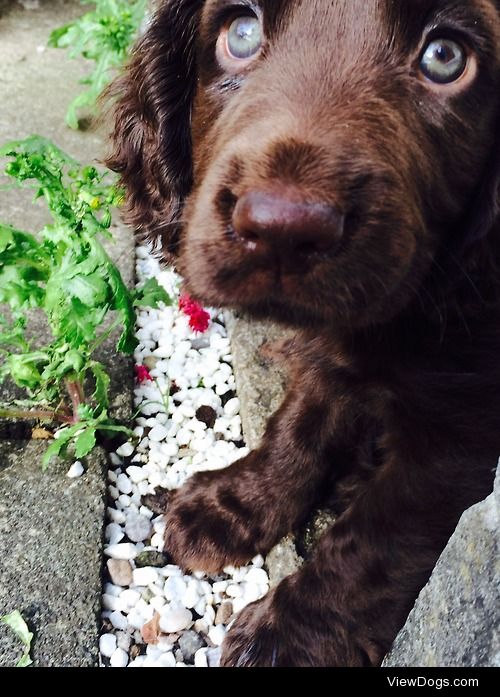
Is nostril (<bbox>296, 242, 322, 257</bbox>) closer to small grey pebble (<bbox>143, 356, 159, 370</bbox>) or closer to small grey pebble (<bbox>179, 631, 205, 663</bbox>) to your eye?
small grey pebble (<bbox>179, 631, 205, 663</bbox>)

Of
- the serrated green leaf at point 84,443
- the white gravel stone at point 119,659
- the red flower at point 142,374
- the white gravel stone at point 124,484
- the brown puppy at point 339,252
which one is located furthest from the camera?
the red flower at point 142,374

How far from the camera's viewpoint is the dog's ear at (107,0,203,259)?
1.84 m

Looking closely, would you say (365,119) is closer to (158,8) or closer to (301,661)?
(158,8)

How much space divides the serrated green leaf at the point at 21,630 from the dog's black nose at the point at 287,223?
101 centimetres

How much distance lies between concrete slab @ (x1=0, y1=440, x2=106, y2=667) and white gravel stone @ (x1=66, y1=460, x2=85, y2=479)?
13 millimetres

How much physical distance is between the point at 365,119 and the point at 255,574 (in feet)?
3.86

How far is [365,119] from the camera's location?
1.37m

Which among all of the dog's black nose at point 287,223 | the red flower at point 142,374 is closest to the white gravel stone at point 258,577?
the red flower at point 142,374

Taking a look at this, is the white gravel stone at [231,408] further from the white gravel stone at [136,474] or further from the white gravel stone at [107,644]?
the white gravel stone at [107,644]

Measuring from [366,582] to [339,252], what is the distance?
879mm

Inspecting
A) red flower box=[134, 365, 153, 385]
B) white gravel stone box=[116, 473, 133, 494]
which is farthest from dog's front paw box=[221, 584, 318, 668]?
red flower box=[134, 365, 153, 385]

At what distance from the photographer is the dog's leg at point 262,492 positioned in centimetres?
196

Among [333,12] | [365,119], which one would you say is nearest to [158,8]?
[333,12]

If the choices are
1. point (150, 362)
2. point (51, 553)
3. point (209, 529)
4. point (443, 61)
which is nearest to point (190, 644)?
point (209, 529)
